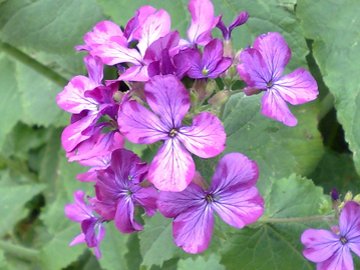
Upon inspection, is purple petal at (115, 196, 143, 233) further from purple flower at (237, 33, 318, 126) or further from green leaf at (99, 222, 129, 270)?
green leaf at (99, 222, 129, 270)

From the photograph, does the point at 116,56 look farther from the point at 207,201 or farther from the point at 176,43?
the point at 207,201

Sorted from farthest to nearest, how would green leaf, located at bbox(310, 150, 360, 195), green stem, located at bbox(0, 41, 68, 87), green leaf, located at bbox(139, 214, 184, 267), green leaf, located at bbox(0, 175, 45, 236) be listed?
green leaf, located at bbox(0, 175, 45, 236) < green stem, located at bbox(0, 41, 68, 87) < green leaf, located at bbox(310, 150, 360, 195) < green leaf, located at bbox(139, 214, 184, 267)

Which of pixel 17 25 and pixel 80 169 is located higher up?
pixel 17 25

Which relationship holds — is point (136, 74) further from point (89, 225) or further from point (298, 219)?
point (298, 219)

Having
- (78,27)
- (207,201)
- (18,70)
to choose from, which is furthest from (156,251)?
(18,70)

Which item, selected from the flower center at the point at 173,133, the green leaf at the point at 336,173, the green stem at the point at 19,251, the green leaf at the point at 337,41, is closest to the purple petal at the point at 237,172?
the flower center at the point at 173,133

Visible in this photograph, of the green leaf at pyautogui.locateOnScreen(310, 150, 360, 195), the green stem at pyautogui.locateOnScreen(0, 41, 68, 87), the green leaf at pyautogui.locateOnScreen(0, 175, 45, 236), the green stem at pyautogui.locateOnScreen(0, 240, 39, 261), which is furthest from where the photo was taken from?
the green leaf at pyautogui.locateOnScreen(0, 175, 45, 236)

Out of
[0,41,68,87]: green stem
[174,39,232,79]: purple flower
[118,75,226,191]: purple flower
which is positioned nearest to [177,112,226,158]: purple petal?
[118,75,226,191]: purple flower
